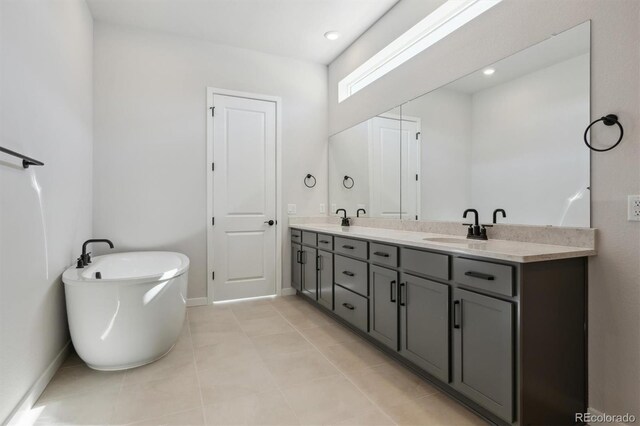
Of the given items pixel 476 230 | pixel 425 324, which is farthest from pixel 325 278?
pixel 476 230

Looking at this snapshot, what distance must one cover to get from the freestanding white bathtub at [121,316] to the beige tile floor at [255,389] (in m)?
0.12

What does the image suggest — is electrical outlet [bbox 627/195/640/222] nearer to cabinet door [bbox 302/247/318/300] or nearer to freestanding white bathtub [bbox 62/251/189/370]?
cabinet door [bbox 302/247/318/300]

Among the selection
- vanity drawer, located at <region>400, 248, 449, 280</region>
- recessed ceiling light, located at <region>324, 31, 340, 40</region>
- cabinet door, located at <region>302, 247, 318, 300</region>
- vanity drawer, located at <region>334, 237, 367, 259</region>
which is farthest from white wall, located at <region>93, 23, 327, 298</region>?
vanity drawer, located at <region>400, 248, 449, 280</region>

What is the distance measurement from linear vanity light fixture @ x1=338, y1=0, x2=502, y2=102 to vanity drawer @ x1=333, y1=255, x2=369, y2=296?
6.08 feet

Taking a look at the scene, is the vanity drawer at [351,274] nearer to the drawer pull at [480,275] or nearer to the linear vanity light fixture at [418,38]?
the drawer pull at [480,275]

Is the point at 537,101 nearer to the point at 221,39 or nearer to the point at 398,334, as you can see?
the point at 398,334

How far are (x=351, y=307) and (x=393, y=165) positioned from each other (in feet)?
4.50

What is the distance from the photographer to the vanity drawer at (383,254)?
226 centimetres

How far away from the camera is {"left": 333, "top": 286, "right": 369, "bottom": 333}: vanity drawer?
2.60 meters

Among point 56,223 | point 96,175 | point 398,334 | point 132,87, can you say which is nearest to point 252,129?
point 132,87

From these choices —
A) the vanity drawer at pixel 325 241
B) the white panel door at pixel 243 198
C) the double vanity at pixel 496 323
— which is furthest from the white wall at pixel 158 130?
the double vanity at pixel 496 323

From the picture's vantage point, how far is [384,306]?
7.75 ft

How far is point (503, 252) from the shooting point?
5.11 feet

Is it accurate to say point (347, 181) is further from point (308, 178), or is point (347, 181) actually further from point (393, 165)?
point (393, 165)
